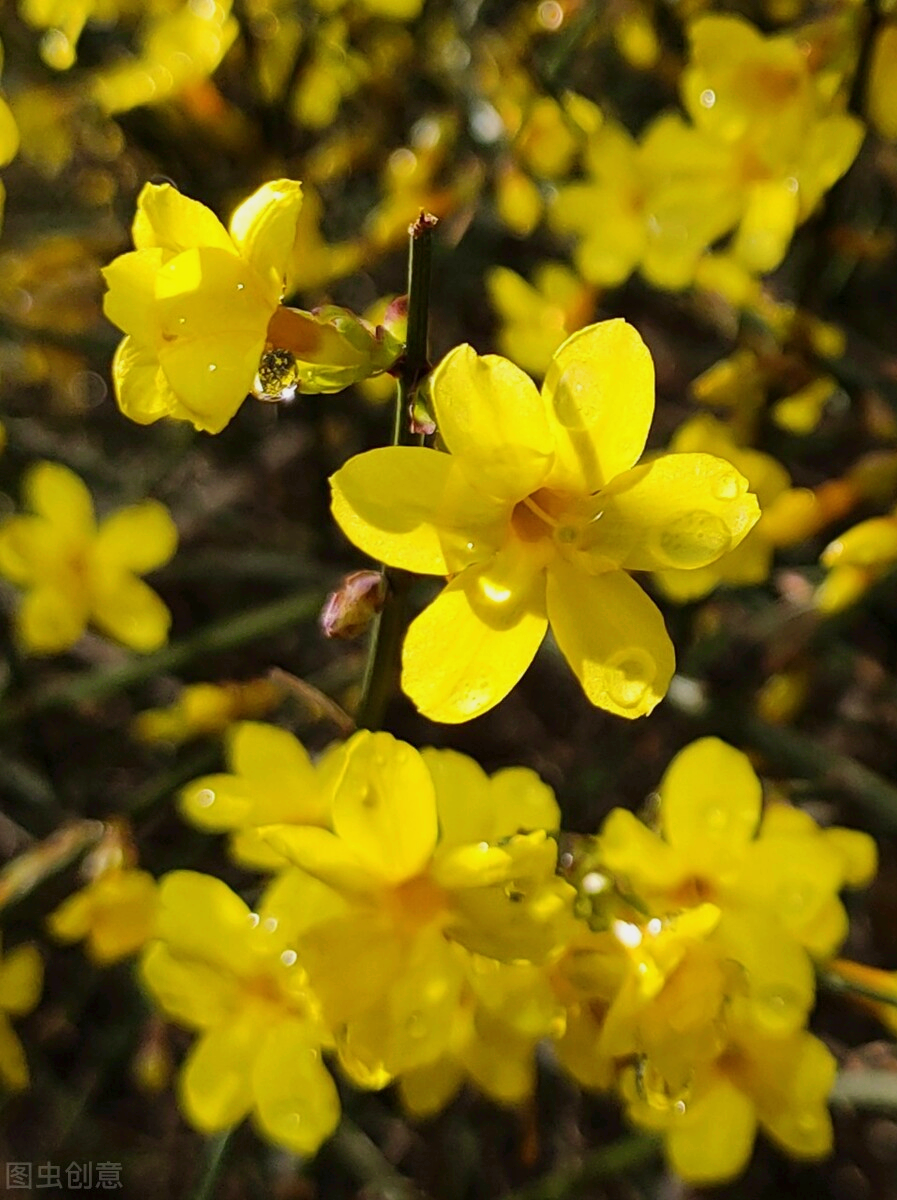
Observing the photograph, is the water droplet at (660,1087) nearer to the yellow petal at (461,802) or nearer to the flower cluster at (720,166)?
the yellow petal at (461,802)

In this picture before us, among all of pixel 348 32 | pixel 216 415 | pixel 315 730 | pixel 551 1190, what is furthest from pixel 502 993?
pixel 348 32

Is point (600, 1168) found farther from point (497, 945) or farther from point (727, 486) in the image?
point (727, 486)

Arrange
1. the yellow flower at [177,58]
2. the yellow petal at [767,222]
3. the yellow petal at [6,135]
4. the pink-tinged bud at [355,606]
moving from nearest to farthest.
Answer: the pink-tinged bud at [355,606]
the yellow petal at [6,135]
the yellow petal at [767,222]
the yellow flower at [177,58]

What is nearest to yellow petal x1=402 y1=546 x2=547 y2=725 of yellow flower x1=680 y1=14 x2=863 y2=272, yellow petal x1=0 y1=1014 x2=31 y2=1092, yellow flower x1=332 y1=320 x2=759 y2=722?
yellow flower x1=332 y1=320 x2=759 y2=722

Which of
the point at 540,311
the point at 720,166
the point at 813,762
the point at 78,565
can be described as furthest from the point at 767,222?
the point at 78,565

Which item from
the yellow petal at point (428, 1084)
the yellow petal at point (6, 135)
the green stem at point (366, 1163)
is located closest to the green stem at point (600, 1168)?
the green stem at point (366, 1163)

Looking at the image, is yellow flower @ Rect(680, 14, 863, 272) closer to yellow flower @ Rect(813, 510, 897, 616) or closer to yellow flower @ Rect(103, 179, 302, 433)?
yellow flower @ Rect(813, 510, 897, 616)
